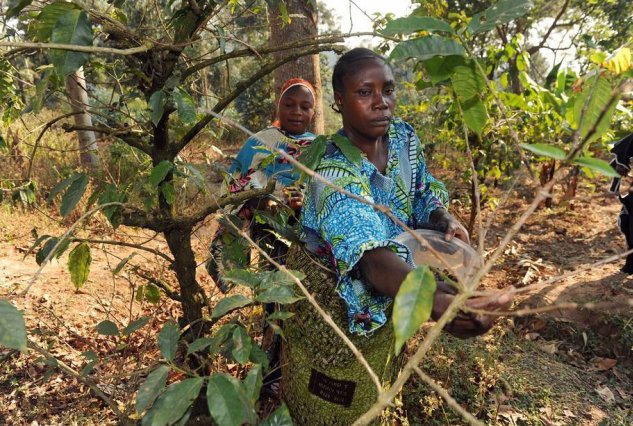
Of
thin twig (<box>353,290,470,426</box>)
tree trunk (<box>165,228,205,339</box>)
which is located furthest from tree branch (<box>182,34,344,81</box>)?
thin twig (<box>353,290,470,426</box>)

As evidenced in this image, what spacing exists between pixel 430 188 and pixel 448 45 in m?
1.07

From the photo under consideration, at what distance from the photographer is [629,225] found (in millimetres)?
3340

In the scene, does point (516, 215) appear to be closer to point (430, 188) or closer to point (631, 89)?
point (430, 188)

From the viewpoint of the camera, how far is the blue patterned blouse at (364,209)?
1.25m

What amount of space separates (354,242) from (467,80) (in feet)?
1.76

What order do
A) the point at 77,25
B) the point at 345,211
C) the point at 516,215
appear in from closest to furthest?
1. the point at 77,25
2. the point at 345,211
3. the point at 516,215

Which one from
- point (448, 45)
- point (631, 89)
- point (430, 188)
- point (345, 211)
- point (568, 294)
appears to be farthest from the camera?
point (568, 294)

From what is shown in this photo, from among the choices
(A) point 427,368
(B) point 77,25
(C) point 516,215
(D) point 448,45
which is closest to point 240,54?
(B) point 77,25

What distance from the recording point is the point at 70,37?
943mm

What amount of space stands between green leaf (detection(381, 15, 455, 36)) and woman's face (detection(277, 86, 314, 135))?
1.97 meters

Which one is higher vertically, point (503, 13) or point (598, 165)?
point (503, 13)

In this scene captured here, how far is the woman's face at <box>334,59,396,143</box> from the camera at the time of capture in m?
1.43

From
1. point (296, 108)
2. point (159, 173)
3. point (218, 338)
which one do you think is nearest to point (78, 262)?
point (159, 173)

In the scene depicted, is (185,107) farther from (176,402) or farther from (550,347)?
(550,347)
